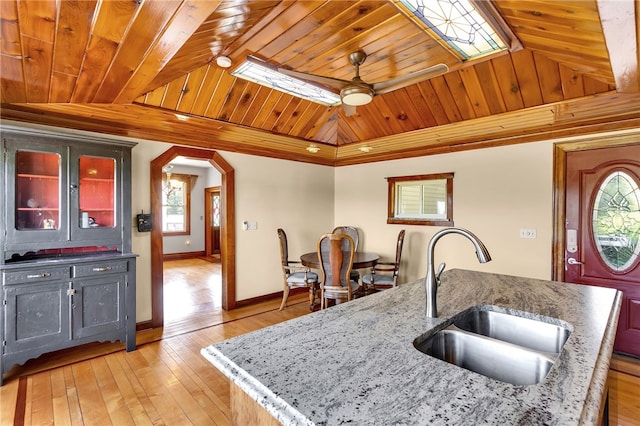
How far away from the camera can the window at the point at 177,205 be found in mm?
8438

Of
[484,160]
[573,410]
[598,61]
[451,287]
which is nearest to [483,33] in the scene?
[598,61]

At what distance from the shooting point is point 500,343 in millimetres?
1175

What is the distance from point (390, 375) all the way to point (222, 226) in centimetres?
383

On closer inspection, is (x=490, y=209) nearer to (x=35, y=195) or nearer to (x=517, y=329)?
(x=517, y=329)

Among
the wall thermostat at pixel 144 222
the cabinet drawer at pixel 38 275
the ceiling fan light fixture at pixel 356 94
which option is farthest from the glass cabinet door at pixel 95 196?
the ceiling fan light fixture at pixel 356 94

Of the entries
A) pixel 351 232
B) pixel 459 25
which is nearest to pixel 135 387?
pixel 351 232

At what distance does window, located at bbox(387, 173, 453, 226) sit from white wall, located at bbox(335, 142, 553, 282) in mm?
86

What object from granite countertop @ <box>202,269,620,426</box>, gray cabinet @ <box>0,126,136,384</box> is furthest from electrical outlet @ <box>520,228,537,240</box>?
gray cabinet @ <box>0,126,136,384</box>

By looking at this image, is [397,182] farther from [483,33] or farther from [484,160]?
[483,33]

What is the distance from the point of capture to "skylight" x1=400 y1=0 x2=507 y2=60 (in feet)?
6.45

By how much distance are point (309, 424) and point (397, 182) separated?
451cm

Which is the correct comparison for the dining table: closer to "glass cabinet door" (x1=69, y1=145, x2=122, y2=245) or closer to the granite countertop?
"glass cabinet door" (x1=69, y1=145, x2=122, y2=245)

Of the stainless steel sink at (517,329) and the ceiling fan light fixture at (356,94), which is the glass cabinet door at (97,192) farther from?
the stainless steel sink at (517,329)

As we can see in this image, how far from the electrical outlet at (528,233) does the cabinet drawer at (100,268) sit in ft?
14.2
